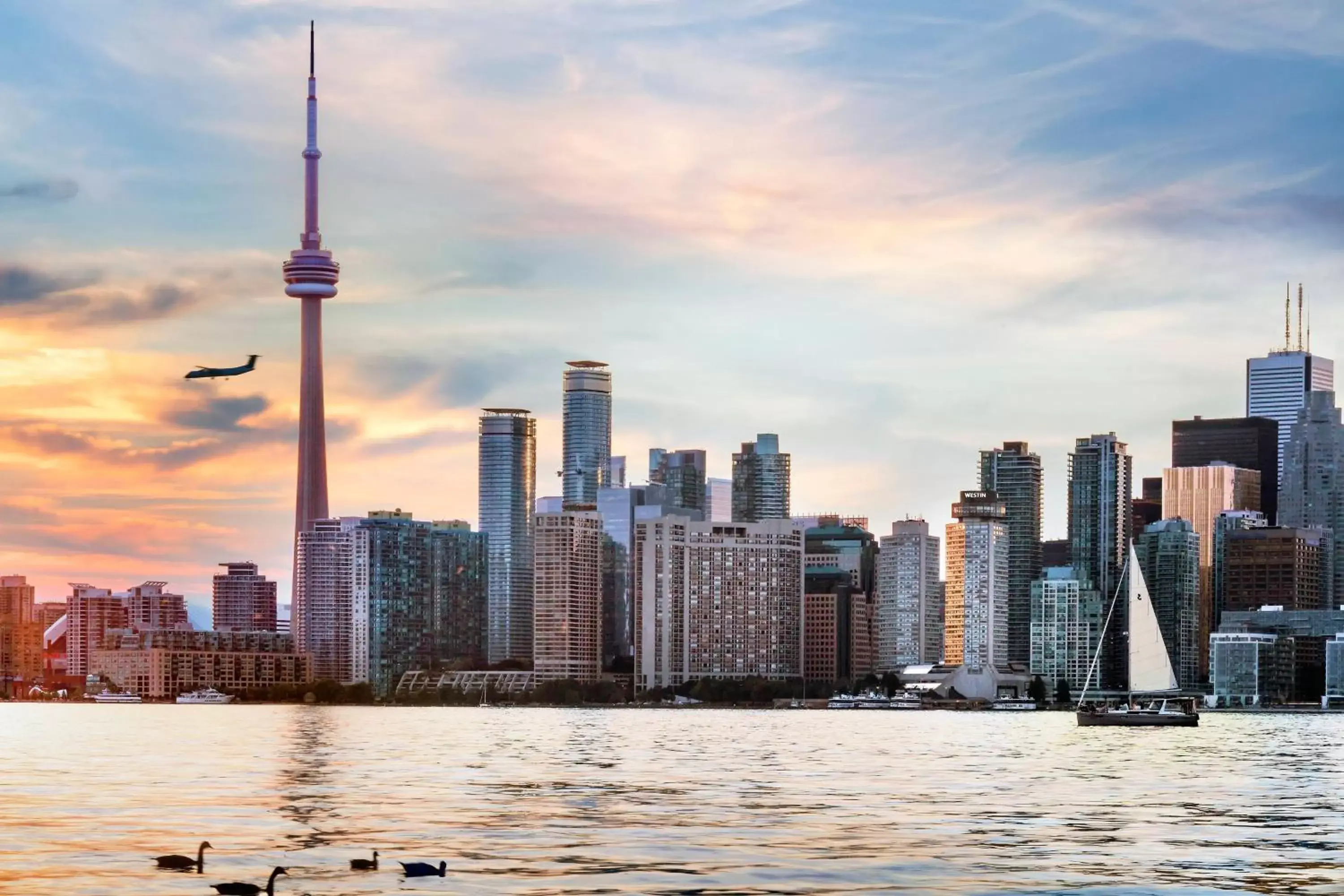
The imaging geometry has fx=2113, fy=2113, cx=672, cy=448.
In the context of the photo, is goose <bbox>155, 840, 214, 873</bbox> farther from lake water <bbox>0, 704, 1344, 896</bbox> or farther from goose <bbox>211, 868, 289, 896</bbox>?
goose <bbox>211, 868, 289, 896</bbox>

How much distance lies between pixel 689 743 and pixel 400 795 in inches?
3608

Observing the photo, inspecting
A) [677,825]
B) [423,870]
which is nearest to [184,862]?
[423,870]

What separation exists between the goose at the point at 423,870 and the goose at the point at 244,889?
15.4 feet

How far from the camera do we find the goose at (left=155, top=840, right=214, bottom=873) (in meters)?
70.6

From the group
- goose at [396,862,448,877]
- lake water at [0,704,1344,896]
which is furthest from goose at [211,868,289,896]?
goose at [396,862,448,877]

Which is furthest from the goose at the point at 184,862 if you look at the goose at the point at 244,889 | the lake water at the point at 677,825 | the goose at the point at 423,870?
the goose at the point at 423,870

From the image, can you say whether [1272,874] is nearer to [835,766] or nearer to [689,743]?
[835,766]

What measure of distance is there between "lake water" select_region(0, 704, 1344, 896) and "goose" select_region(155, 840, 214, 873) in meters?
0.81

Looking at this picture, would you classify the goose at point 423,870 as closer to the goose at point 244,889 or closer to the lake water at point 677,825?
the lake water at point 677,825

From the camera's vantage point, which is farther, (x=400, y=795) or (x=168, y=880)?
(x=400, y=795)

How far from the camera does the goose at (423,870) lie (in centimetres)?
6831

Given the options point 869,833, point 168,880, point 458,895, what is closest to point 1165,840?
point 869,833

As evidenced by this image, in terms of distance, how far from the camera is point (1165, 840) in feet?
279

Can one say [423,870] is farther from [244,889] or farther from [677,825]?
[677,825]
